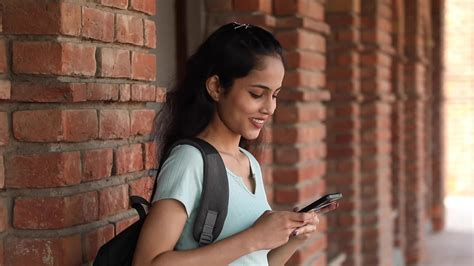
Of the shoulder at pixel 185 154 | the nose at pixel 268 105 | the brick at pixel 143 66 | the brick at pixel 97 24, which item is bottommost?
the shoulder at pixel 185 154

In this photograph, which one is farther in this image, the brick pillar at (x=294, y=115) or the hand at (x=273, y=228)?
the brick pillar at (x=294, y=115)

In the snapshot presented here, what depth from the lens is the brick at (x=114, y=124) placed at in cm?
233

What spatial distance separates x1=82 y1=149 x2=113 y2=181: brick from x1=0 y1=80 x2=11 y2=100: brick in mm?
262

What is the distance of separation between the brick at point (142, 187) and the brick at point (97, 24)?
0.46 m

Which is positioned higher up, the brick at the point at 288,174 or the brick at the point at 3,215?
the brick at the point at 3,215

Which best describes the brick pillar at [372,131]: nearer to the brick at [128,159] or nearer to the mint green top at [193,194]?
the brick at [128,159]

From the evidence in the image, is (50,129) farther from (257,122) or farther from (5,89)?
(257,122)

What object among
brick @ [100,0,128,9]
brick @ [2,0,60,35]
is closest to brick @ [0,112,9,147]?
brick @ [2,0,60,35]

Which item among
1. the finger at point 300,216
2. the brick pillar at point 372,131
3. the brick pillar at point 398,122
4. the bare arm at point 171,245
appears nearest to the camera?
the bare arm at point 171,245

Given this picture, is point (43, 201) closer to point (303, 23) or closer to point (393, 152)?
point (303, 23)

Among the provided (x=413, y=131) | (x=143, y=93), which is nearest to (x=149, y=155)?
(x=143, y=93)

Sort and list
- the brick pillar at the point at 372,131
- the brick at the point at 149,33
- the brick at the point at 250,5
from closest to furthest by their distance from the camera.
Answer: the brick at the point at 149,33, the brick at the point at 250,5, the brick pillar at the point at 372,131

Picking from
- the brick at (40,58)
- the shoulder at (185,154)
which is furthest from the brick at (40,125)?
the shoulder at (185,154)

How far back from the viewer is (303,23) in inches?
164
